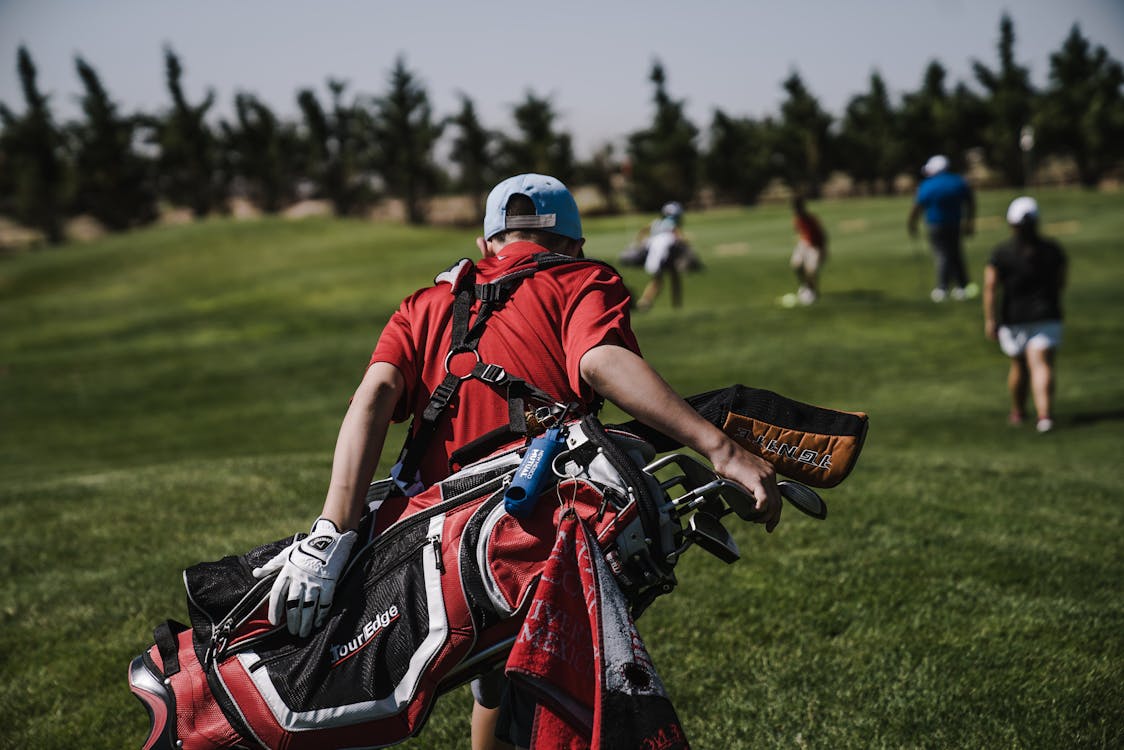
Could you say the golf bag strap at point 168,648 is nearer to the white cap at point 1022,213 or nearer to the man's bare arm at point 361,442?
the man's bare arm at point 361,442

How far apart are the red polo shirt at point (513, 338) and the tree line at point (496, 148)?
6655 centimetres

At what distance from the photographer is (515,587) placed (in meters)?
2.27

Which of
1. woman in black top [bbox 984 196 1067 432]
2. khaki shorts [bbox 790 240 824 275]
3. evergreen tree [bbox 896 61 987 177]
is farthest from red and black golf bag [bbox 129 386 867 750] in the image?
evergreen tree [bbox 896 61 987 177]

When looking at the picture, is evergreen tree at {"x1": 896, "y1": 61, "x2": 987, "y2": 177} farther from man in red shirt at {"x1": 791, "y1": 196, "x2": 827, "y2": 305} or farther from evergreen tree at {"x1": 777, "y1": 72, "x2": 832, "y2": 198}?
man in red shirt at {"x1": 791, "y1": 196, "x2": 827, "y2": 305}

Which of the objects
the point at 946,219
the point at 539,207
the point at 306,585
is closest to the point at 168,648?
the point at 306,585

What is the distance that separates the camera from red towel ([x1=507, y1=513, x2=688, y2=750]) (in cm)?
207

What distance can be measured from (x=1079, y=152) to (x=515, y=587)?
225 ft

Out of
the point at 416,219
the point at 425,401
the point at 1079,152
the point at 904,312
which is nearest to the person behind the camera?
the point at 425,401

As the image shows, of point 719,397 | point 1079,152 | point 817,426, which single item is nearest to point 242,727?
point 719,397

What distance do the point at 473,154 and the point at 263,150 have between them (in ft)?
58.9

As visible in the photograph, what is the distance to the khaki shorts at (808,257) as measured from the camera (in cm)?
1923

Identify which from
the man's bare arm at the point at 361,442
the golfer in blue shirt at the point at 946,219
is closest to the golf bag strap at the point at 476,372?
the man's bare arm at the point at 361,442

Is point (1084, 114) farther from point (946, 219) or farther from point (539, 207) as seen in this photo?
point (539, 207)

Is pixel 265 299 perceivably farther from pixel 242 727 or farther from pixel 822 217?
pixel 242 727
